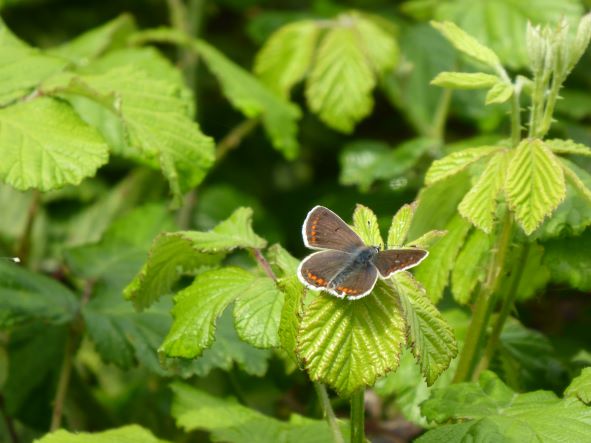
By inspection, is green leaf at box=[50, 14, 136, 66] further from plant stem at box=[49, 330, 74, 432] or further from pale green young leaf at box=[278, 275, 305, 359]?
pale green young leaf at box=[278, 275, 305, 359]

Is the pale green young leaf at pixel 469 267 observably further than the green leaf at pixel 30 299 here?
No

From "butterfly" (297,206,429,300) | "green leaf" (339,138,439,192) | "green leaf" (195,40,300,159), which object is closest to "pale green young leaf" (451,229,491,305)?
"butterfly" (297,206,429,300)

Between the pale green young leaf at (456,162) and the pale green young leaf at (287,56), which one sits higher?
the pale green young leaf at (456,162)

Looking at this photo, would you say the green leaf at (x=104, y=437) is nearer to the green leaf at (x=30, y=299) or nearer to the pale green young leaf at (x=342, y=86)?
→ the green leaf at (x=30, y=299)

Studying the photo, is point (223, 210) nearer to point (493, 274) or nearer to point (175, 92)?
point (175, 92)

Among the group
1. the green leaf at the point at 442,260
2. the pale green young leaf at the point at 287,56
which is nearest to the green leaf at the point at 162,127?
the green leaf at the point at 442,260

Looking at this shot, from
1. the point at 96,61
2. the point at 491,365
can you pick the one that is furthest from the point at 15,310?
the point at 491,365

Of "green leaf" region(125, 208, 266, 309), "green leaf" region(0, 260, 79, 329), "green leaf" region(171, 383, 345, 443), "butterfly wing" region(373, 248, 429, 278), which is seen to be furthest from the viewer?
"green leaf" region(0, 260, 79, 329)
